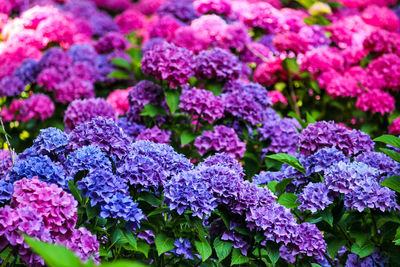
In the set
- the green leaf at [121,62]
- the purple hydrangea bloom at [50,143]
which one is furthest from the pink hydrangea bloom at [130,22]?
the purple hydrangea bloom at [50,143]

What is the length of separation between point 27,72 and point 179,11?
1643 mm

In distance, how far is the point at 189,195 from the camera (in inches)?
84.7

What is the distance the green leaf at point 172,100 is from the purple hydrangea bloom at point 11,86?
57.8 inches

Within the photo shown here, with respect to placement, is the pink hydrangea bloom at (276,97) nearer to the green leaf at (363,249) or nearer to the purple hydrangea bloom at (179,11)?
the purple hydrangea bloom at (179,11)

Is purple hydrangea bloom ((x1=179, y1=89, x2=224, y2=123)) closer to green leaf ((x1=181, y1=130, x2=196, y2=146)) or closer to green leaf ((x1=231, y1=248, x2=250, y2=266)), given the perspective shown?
green leaf ((x1=181, y1=130, x2=196, y2=146))

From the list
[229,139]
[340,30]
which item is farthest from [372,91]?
[229,139]

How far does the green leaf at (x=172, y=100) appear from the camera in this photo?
330 centimetres

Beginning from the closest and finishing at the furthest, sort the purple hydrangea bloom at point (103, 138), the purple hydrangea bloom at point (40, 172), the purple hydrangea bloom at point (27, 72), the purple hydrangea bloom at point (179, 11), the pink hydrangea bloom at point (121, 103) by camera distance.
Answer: the purple hydrangea bloom at point (40, 172), the purple hydrangea bloom at point (103, 138), the pink hydrangea bloom at point (121, 103), the purple hydrangea bloom at point (27, 72), the purple hydrangea bloom at point (179, 11)

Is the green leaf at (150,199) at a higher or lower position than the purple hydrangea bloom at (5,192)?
lower

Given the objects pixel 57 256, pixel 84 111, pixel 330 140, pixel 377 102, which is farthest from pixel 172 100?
pixel 57 256

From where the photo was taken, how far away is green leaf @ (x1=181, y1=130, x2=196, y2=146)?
328 centimetres

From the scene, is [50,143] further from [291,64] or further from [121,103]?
[291,64]

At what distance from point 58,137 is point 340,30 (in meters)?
3.04

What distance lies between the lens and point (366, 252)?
259cm
